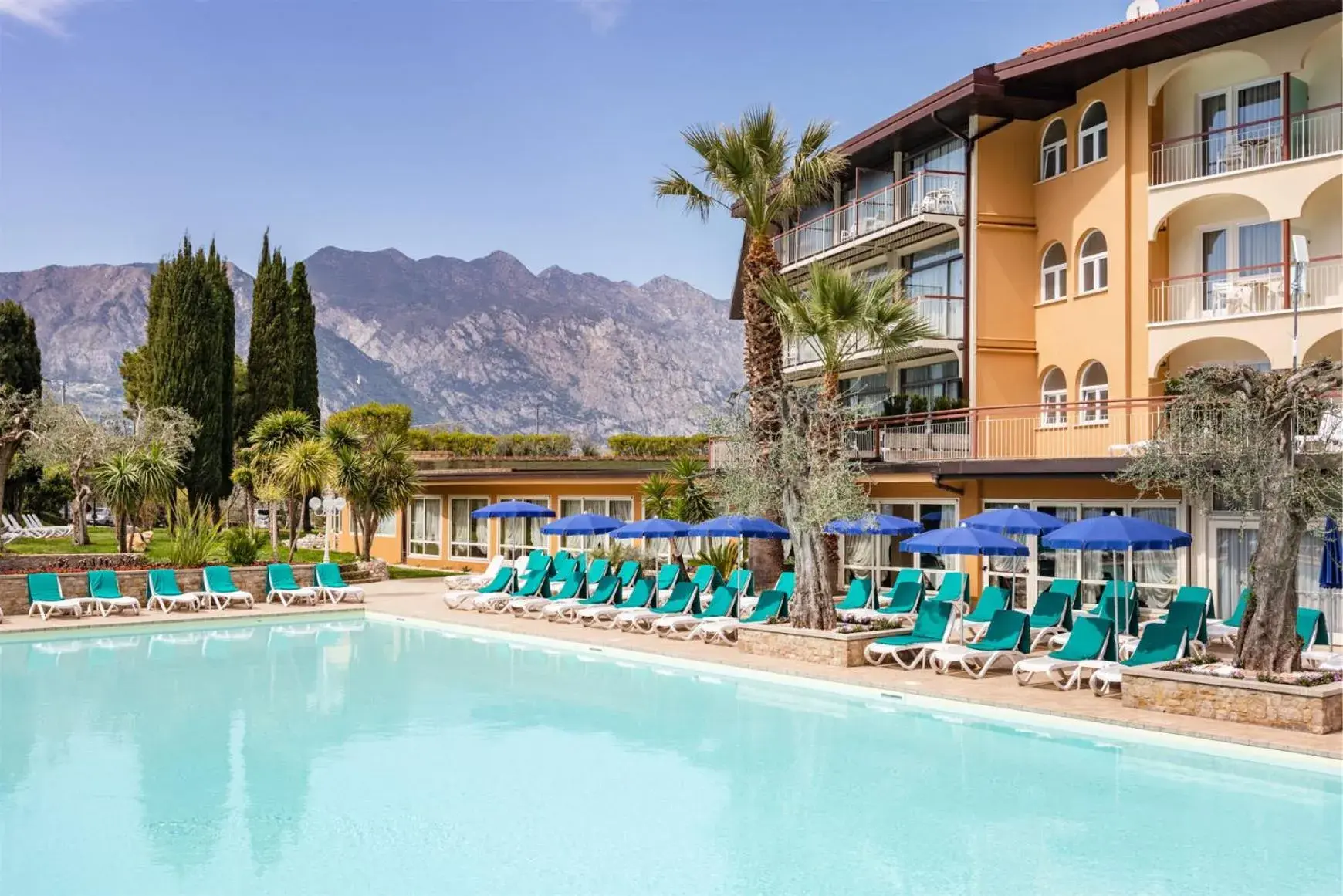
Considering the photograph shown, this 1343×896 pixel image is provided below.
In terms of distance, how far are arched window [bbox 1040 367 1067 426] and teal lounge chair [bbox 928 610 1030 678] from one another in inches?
381

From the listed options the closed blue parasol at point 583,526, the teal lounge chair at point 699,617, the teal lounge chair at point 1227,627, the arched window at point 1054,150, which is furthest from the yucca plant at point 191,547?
the teal lounge chair at point 1227,627

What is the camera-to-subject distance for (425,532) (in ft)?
123

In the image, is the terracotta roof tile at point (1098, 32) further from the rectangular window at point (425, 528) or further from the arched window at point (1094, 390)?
the rectangular window at point (425, 528)

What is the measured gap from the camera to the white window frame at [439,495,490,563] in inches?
1369

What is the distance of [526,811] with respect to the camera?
380 inches

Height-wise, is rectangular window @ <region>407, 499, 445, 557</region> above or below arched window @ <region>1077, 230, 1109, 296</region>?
below

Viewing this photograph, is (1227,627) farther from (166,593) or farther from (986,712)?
(166,593)

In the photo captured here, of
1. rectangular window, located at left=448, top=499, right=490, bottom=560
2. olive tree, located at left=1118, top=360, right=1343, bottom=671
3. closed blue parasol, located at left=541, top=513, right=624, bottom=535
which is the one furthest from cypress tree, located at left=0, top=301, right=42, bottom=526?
olive tree, located at left=1118, top=360, right=1343, bottom=671

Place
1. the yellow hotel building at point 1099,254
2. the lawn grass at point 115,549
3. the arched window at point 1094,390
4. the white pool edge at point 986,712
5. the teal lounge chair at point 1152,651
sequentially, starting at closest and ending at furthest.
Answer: the white pool edge at point 986,712, the teal lounge chair at point 1152,651, the yellow hotel building at point 1099,254, the arched window at point 1094,390, the lawn grass at point 115,549

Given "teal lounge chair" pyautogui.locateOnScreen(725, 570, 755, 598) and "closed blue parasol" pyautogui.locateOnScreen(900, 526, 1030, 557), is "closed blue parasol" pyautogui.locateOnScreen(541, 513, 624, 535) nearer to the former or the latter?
"teal lounge chair" pyautogui.locateOnScreen(725, 570, 755, 598)

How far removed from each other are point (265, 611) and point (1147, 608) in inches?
672

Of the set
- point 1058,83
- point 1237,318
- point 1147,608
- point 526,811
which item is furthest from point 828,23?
point 526,811

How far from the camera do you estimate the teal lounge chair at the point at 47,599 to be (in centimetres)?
2175

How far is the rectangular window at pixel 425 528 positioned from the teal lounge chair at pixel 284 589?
11.0 m
